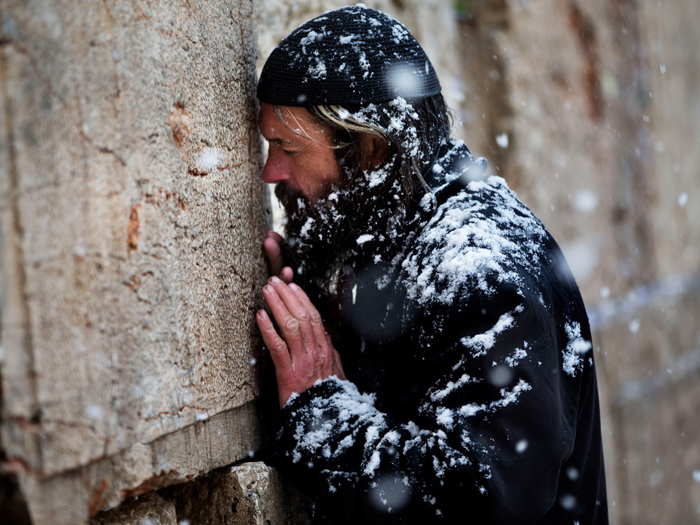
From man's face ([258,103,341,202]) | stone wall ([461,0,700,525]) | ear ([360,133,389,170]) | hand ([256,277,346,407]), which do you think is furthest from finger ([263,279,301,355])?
stone wall ([461,0,700,525])

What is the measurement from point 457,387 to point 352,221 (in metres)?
0.49

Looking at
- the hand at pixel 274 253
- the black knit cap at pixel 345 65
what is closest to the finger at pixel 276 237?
the hand at pixel 274 253

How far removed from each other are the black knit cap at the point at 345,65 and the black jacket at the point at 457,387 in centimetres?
24

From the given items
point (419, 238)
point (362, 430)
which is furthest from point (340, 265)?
point (362, 430)

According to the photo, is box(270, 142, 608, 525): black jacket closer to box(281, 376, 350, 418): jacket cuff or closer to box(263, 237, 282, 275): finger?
box(281, 376, 350, 418): jacket cuff

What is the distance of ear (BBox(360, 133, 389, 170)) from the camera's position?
1.99 meters

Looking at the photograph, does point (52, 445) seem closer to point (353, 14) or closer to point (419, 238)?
point (419, 238)

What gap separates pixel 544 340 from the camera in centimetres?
179

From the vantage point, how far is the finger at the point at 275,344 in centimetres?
199

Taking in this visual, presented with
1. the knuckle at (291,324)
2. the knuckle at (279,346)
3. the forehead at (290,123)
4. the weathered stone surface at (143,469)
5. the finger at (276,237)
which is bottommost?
the weathered stone surface at (143,469)

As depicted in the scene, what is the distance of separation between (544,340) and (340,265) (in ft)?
1.75

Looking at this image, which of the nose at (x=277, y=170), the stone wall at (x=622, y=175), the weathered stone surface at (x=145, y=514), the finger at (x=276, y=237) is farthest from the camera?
the stone wall at (x=622, y=175)

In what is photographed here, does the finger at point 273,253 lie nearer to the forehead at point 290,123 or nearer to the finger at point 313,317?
the finger at point 313,317

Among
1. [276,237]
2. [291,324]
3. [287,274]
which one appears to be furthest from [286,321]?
[276,237]
